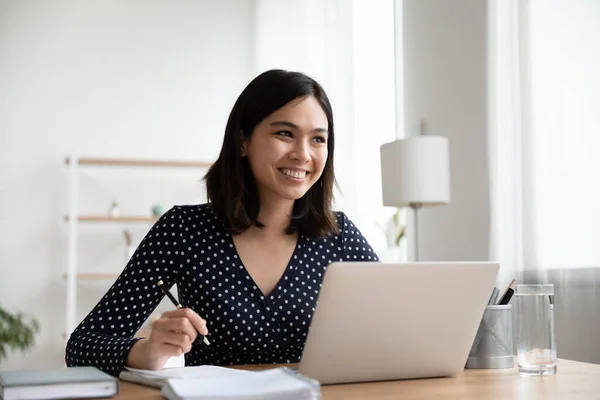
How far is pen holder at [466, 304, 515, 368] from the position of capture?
133cm

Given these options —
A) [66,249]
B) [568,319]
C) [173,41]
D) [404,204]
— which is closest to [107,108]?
[173,41]

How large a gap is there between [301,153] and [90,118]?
387cm

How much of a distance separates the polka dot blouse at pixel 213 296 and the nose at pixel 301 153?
0.22m

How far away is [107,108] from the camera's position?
5.23m

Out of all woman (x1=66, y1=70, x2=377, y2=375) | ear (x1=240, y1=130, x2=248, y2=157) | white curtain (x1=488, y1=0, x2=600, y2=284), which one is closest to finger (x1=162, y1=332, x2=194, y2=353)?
woman (x1=66, y1=70, x2=377, y2=375)

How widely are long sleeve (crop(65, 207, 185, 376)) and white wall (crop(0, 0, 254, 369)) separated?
3598mm

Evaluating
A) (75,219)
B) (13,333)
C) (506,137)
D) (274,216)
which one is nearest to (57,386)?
(274,216)

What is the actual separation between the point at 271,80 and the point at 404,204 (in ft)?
4.86

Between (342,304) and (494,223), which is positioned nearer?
(342,304)

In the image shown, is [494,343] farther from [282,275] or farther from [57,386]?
[57,386]

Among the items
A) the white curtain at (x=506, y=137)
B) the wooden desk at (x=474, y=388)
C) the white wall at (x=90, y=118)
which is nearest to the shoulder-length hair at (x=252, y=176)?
the wooden desk at (x=474, y=388)

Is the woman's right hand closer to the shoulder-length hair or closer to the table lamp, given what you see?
the shoulder-length hair

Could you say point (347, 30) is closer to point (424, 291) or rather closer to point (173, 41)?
point (173, 41)

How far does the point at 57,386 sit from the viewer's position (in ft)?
3.18
